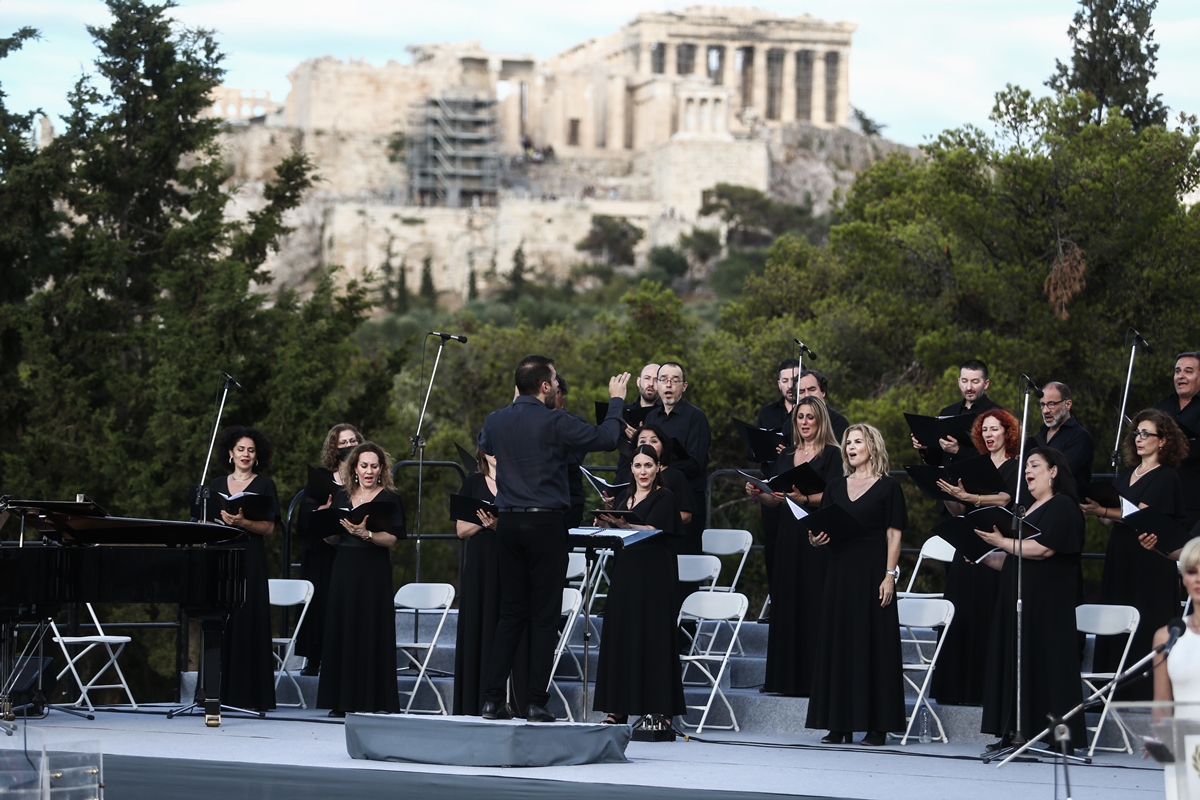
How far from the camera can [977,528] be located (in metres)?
7.28

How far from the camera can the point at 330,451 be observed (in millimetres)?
9258

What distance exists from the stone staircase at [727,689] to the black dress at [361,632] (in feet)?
1.61

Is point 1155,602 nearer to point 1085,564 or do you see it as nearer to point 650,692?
point 650,692

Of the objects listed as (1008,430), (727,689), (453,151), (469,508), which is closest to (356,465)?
(469,508)

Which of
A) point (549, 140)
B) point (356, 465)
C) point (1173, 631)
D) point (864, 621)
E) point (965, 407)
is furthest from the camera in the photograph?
point (549, 140)

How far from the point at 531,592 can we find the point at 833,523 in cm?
146

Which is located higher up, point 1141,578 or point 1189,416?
point 1189,416

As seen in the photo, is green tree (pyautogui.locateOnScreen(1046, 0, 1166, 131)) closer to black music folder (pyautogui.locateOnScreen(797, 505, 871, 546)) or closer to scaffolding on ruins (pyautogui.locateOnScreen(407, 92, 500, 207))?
black music folder (pyautogui.locateOnScreen(797, 505, 871, 546))

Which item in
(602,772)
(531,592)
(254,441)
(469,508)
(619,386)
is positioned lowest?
(602,772)

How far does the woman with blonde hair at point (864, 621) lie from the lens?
755cm

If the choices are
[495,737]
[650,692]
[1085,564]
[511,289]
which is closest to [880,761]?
[650,692]

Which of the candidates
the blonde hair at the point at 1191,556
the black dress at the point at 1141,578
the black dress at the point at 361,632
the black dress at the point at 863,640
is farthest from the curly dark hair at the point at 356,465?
the blonde hair at the point at 1191,556

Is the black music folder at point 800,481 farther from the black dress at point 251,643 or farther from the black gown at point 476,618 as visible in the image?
the black dress at point 251,643

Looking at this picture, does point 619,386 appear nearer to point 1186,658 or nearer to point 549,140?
point 1186,658
